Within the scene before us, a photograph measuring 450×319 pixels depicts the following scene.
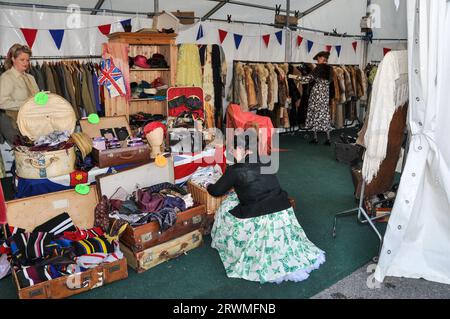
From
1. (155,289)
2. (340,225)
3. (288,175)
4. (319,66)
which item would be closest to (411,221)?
(340,225)

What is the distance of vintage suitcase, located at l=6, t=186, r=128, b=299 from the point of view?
219cm

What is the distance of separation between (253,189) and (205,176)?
796 mm

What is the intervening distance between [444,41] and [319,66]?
161 inches

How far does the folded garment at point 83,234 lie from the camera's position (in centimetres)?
257

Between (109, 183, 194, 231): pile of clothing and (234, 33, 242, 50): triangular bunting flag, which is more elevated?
(234, 33, 242, 50): triangular bunting flag

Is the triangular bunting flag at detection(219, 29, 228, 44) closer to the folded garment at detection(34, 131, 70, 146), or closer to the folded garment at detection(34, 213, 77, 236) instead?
the folded garment at detection(34, 131, 70, 146)

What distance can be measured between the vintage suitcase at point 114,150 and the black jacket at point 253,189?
2.90 ft

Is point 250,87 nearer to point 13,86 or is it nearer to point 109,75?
point 109,75

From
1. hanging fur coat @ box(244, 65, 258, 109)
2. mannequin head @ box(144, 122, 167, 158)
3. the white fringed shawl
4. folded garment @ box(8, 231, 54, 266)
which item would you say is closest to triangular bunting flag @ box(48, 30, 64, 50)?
mannequin head @ box(144, 122, 167, 158)

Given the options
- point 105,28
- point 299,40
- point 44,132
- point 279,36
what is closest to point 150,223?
point 44,132

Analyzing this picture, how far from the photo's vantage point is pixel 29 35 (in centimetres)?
455

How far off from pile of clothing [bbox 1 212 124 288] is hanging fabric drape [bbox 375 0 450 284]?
1727mm

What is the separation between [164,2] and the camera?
553 centimetres

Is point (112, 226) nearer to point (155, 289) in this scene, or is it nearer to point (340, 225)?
point (155, 289)
